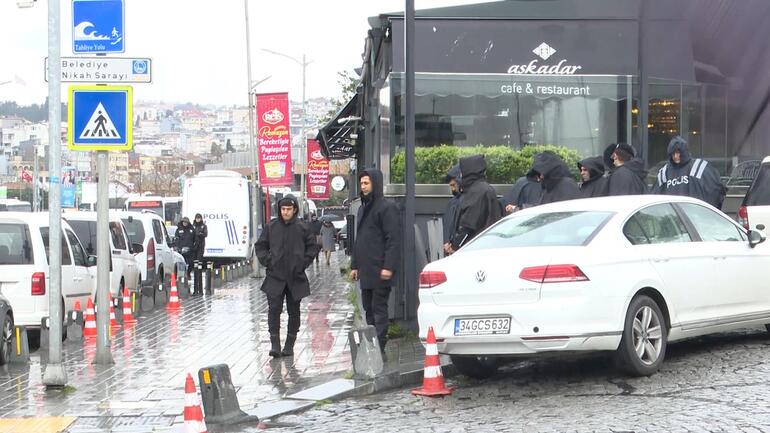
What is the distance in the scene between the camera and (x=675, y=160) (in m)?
13.0

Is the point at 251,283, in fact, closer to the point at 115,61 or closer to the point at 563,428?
the point at 115,61

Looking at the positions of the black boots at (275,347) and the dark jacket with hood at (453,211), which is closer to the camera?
the dark jacket with hood at (453,211)

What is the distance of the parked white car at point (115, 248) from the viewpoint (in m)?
19.1

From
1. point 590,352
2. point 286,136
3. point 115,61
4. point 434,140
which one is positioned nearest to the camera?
point 590,352

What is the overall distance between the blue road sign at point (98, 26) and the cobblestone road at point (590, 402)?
15.0 ft

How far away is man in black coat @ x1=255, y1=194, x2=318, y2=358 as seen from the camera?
40.1 ft

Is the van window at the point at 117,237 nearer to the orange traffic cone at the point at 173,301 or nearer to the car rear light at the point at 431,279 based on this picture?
the orange traffic cone at the point at 173,301

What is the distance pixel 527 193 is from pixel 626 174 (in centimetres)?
121

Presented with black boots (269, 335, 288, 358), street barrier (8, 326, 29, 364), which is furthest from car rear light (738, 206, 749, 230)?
street barrier (8, 326, 29, 364)

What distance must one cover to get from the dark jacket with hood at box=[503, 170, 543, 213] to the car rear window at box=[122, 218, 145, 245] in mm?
14399

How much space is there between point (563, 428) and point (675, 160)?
629 cm

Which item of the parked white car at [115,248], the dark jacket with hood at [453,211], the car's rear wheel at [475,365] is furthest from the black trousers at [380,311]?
the parked white car at [115,248]

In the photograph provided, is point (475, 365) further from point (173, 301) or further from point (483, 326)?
point (173, 301)

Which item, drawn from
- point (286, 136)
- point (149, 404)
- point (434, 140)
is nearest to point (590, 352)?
point (149, 404)
